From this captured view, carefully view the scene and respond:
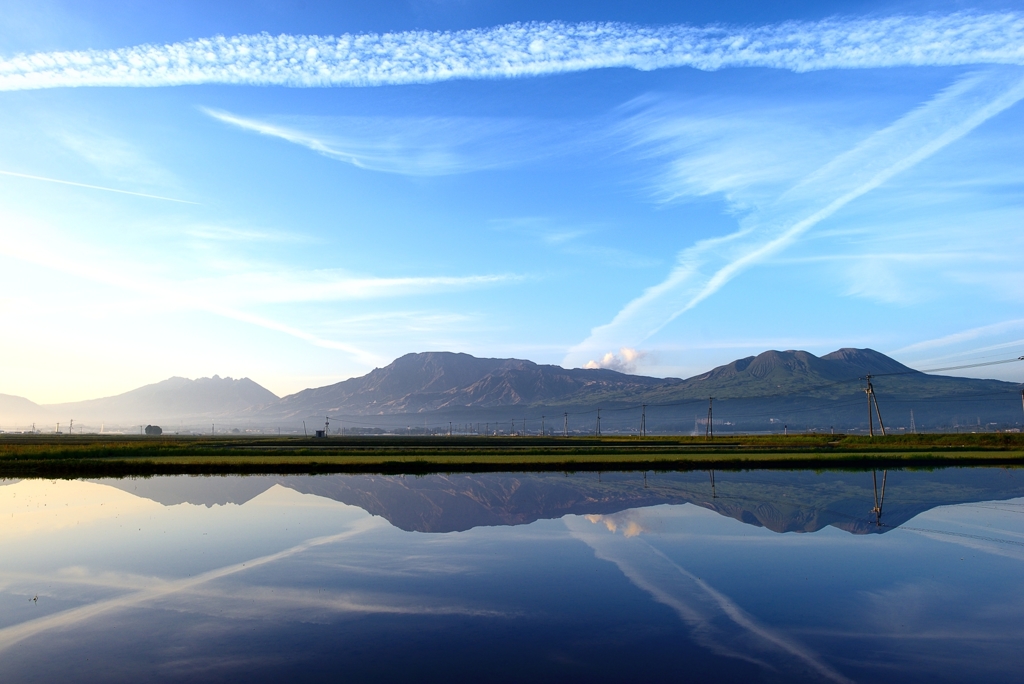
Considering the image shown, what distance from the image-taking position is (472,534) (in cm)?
2303

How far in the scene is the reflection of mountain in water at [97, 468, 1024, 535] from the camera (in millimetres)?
26625

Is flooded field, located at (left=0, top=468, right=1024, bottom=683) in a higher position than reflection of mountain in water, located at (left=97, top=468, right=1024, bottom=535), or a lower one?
lower

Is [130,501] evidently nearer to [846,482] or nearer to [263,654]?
[263,654]

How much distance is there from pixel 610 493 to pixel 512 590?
1964cm

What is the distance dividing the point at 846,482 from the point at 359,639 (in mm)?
37048

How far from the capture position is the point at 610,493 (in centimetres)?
3438

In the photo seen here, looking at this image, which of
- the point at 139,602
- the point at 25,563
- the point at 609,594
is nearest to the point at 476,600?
the point at 609,594

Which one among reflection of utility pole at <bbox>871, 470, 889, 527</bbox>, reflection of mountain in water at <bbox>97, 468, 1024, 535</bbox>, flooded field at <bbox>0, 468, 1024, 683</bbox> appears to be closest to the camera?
flooded field at <bbox>0, 468, 1024, 683</bbox>

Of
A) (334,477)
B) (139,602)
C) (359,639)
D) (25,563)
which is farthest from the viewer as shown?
(334,477)

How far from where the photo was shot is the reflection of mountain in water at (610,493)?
26.6 meters

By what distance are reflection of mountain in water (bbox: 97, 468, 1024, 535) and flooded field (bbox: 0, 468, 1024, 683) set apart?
348mm

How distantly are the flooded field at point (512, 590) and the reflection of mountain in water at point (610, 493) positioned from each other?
0.35 metres

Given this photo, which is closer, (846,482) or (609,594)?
(609,594)

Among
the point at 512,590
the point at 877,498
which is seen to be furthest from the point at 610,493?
the point at 512,590
